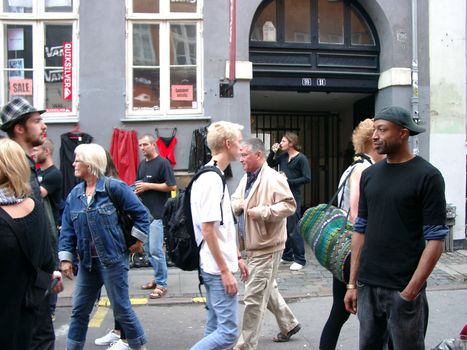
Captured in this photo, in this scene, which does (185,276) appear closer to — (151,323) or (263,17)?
(151,323)

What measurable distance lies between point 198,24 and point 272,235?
5461 millimetres

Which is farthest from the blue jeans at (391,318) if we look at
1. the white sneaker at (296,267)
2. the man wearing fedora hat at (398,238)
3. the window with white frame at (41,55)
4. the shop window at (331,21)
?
the shop window at (331,21)

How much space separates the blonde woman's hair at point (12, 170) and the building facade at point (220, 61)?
5.99 metres

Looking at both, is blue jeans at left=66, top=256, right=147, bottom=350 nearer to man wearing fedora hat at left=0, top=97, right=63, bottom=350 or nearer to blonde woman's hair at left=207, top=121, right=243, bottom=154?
man wearing fedora hat at left=0, top=97, right=63, bottom=350

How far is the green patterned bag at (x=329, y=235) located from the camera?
3.72 m

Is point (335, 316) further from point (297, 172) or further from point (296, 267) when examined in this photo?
point (297, 172)

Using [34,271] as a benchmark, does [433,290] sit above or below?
below

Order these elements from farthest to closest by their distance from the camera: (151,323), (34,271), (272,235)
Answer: (151,323), (272,235), (34,271)

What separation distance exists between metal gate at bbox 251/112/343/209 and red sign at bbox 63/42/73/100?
17.8 feet

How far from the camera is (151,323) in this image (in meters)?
5.75

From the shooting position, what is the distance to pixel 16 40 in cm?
881

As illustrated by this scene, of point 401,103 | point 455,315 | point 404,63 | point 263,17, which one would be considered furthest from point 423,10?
point 455,315

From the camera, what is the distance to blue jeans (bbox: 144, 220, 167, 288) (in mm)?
6742

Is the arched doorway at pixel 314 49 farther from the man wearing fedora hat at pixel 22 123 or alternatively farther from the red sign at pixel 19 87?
the man wearing fedora hat at pixel 22 123
